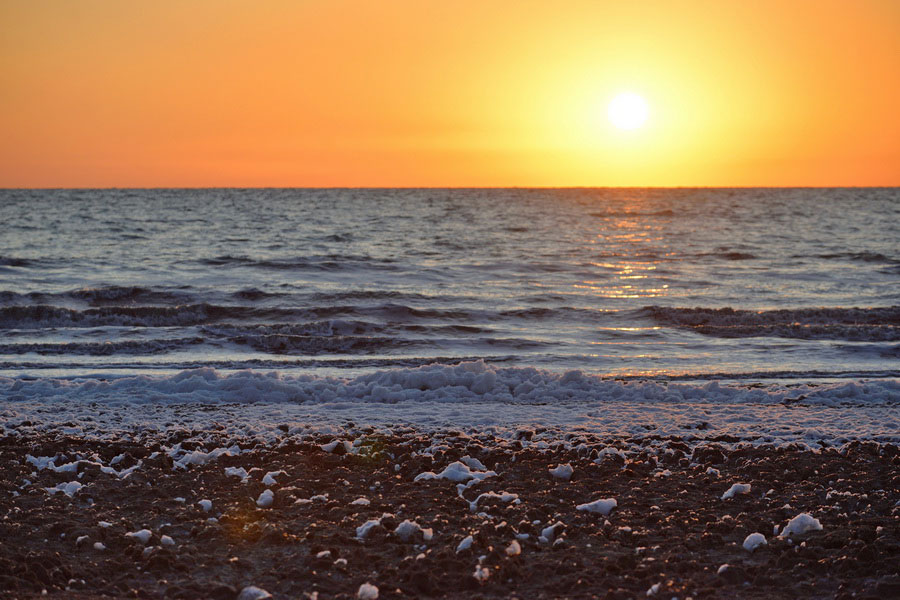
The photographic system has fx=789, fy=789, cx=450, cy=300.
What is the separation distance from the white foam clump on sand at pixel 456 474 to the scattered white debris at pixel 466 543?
4.12ft

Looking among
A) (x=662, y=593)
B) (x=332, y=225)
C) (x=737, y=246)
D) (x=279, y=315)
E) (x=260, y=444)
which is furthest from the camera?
(x=332, y=225)

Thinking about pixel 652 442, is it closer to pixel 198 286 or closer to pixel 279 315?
pixel 279 315

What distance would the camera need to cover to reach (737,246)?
37.3 metres

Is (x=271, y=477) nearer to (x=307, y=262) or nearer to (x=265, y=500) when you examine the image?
(x=265, y=500)

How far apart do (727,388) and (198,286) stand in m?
17.8

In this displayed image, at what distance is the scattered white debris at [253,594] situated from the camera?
13.6 feet

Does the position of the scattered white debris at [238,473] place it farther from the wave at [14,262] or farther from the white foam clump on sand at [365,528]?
the wave at [14,262]

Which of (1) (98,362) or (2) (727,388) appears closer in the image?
(2) (727,388)

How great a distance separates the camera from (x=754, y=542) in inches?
191

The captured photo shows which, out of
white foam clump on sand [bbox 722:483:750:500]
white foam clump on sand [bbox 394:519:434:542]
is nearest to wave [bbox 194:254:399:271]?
white foam clump on sand [bbox 722:483:750:500]

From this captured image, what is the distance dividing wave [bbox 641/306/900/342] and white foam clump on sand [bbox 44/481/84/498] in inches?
538

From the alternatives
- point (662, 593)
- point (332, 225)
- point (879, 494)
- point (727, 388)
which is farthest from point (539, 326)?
point (332, 225)

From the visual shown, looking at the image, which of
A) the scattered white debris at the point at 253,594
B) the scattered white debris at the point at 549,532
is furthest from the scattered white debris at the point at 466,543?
the scattered white debris at the point at 253,594

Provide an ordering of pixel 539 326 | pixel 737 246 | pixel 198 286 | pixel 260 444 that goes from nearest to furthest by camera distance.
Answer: pixel 260 444
pixel 539 326
pixel 198 286
pixel 737 246
